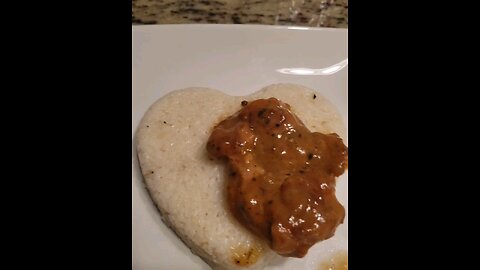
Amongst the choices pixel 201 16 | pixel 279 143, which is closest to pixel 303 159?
pixel 279 143

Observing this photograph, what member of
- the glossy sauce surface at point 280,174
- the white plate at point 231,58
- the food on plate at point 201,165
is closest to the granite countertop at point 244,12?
the white plate at point 231,58

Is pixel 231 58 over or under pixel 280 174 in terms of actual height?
over

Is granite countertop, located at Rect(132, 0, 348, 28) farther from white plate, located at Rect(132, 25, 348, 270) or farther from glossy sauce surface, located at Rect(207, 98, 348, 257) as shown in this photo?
glossy sauce surface, located at Rect(207, 98, 348, 257)

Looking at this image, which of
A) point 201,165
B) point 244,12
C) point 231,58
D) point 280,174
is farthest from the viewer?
point 244,12

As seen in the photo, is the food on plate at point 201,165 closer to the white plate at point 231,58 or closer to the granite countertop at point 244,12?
the white plate at point 231,58

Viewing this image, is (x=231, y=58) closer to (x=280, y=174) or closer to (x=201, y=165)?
(x=201, y=165)

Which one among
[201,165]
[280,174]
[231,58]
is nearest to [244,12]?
[231,58]

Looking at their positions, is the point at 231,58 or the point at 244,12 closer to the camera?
A: the point at 231,58
